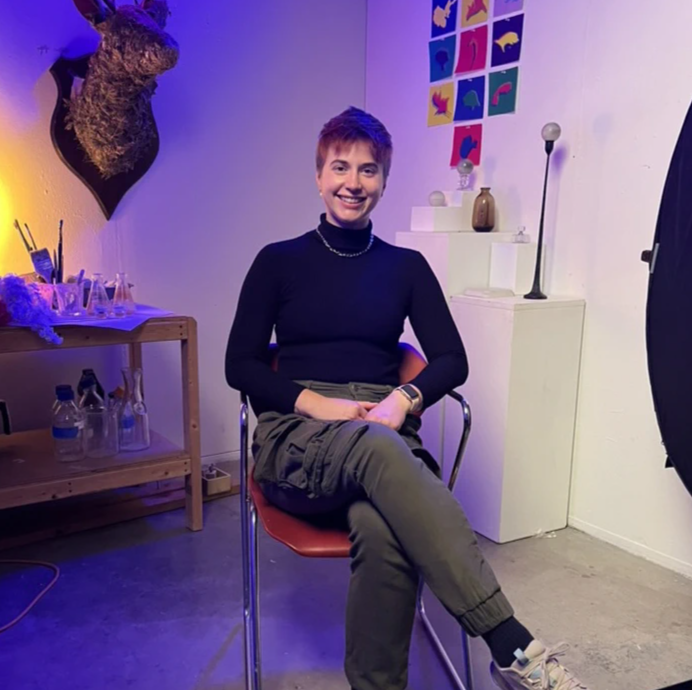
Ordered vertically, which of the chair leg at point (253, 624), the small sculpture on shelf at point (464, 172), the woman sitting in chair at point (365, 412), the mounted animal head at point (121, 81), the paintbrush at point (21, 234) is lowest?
the chair leg at point (253, 624)

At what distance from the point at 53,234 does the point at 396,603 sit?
5.90ft

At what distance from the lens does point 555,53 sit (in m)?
2.25

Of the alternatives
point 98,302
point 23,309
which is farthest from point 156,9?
point 23,309

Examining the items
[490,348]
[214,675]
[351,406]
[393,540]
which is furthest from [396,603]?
[490,348]

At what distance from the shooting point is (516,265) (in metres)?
2.32

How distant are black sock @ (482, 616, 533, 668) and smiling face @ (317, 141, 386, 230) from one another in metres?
0.90

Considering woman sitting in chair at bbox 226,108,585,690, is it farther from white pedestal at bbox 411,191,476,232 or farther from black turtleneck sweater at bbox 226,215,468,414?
white pedestal at bbox 411,191,476,232

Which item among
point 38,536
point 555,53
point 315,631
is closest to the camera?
point 315,631

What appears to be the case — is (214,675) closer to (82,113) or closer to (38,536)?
(38,536)

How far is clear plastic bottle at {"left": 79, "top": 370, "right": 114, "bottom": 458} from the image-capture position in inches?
86.1

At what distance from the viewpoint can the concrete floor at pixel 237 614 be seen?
154 centimetres

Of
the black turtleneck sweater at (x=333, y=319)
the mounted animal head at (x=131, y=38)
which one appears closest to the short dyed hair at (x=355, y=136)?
the black turtleneck sweater at (x=333, y=319)

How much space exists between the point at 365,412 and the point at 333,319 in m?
0.24

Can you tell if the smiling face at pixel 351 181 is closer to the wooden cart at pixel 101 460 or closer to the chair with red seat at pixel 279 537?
the chair with red seat at pixel 279 537
